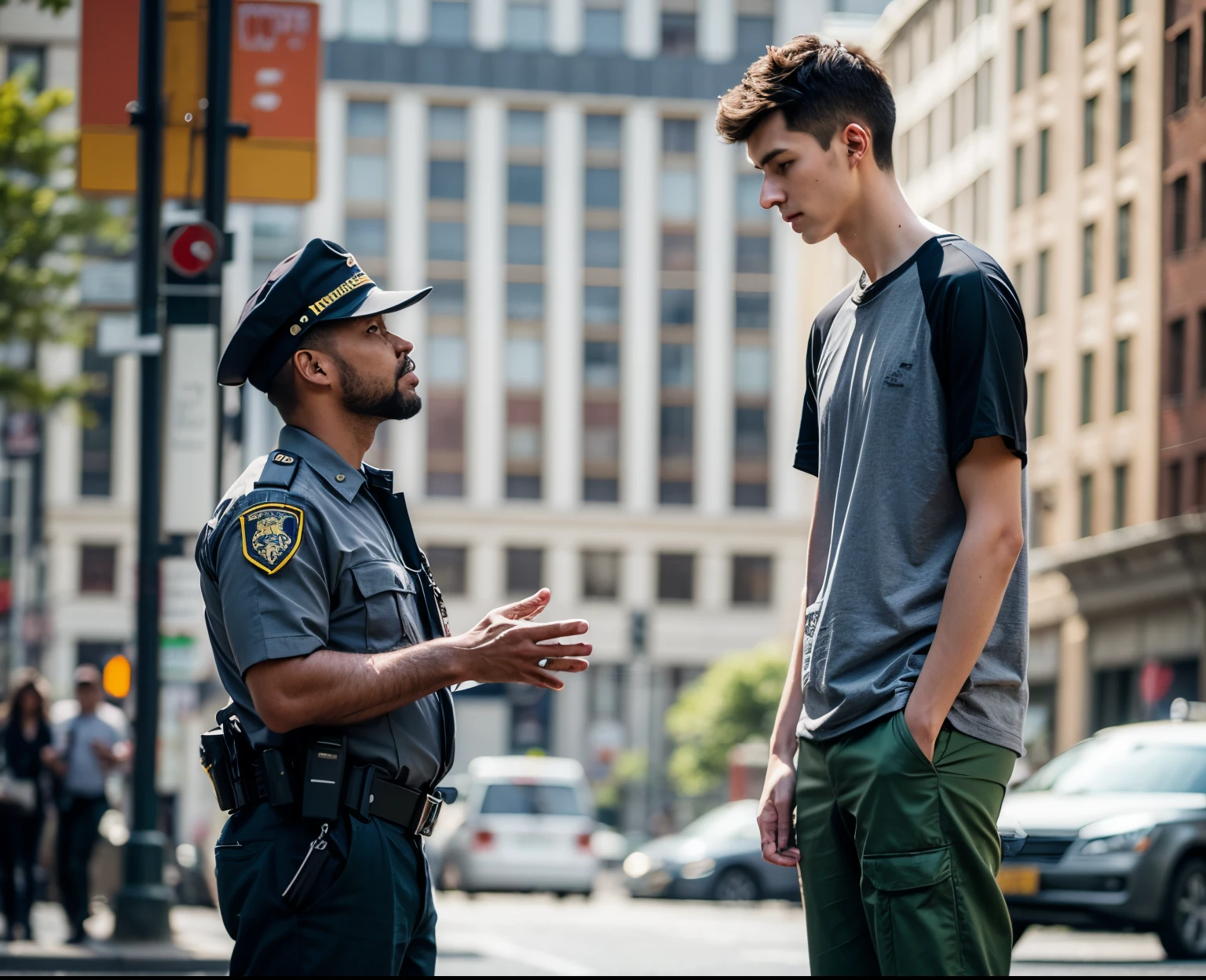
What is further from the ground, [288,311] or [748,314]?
[748,314]

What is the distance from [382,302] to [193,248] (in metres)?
9.47

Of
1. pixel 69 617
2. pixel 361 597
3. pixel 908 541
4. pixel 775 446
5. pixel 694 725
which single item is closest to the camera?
pixel 908 541

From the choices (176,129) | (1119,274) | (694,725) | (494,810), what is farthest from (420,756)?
(694,725)

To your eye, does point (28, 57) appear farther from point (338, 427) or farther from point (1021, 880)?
point (338, 427)

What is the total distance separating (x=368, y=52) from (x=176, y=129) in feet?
200

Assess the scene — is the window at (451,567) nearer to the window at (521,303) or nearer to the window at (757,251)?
the window at (521,303)

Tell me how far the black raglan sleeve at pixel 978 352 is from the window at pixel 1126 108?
37623mm

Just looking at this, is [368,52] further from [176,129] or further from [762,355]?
[176,129]

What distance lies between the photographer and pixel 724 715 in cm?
6381

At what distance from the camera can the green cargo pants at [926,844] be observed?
3.12 metres

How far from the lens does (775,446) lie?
73.9m

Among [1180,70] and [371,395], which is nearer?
[371,395]

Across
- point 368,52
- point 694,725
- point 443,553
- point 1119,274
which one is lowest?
point 694,725

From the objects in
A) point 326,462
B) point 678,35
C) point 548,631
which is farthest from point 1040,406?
point 548,631
